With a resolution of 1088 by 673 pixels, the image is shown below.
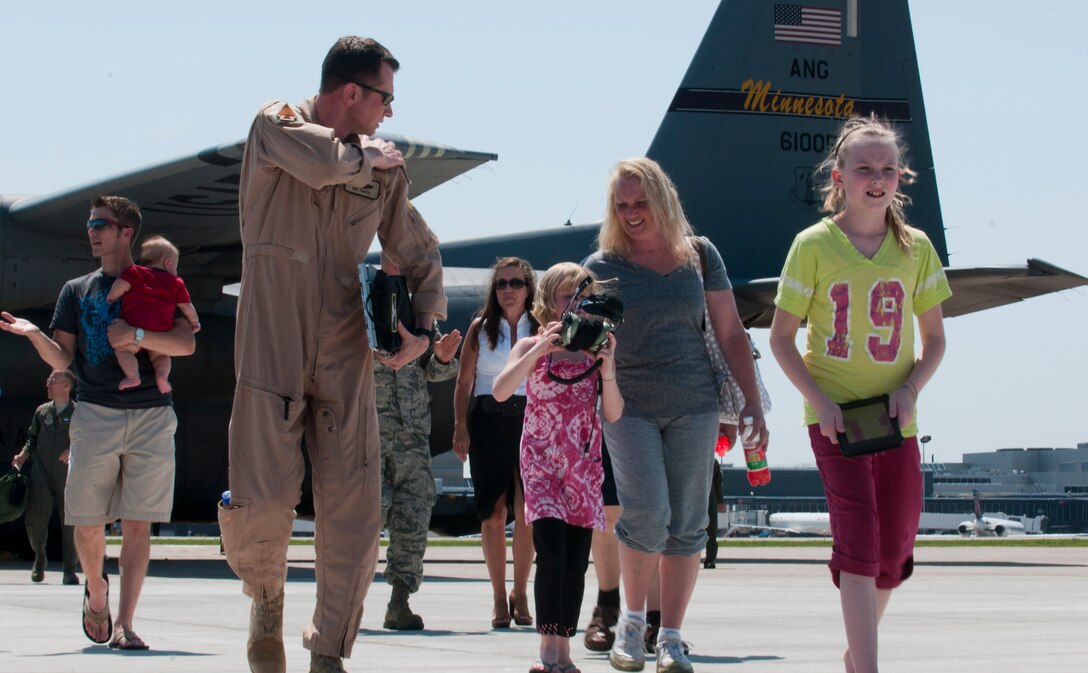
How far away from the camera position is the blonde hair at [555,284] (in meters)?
4.88

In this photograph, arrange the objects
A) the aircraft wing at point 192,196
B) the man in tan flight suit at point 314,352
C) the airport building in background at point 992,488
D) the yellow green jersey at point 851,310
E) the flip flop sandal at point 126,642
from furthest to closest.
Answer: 1. the airport building in background at point 992,488
2. the aircraft wing at point 192,196
3. the flip flop sandal at point 126,642
4. the yellow green jersey at point 851,310
5. the man in tan flight suit at point 314,352

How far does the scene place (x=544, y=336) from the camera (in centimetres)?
453

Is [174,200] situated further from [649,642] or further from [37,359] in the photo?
[649,642]

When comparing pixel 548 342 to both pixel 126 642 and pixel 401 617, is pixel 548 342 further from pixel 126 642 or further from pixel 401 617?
pixel 401 617

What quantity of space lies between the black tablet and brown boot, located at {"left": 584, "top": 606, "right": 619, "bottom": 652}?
185 cm

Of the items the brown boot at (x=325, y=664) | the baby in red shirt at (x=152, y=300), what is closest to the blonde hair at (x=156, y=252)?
the baby in red shirt at (x=152, y=300)

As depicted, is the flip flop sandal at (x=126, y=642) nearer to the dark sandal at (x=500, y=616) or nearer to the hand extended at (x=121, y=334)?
the hand extended at (x=121, y=334)

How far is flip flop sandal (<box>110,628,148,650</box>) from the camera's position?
5.21 metres

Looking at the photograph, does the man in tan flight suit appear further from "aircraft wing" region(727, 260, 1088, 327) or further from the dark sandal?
"aircraft wing" region(727, 260, 1088, 327)

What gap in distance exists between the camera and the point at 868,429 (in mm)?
3979

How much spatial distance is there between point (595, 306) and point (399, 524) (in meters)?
2.51

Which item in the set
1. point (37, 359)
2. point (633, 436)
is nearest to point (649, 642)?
point (633, 436)

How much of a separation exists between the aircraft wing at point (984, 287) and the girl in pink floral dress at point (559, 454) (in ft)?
30.3

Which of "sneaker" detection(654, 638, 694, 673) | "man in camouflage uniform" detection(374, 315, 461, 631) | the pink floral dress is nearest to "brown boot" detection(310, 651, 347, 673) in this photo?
the pink floral dress
